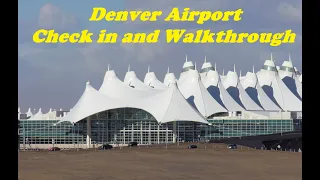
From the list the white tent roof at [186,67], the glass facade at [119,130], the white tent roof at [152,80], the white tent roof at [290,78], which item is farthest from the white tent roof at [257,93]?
the glass facade at [119,130]

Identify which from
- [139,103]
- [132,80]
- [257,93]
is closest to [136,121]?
[139,103]

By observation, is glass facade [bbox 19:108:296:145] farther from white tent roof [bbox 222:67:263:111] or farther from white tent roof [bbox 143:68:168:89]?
white tent roof [bbox 143:68:168:89]

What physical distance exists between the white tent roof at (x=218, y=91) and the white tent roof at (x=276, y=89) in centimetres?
1328

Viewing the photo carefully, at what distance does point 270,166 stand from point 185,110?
45818mm

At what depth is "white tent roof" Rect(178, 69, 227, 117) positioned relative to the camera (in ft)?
293

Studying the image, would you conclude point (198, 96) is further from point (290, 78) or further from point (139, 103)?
point (290, 78)

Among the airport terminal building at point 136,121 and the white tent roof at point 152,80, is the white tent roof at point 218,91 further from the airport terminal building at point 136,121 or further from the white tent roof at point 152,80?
the white tent roof at point 152,80

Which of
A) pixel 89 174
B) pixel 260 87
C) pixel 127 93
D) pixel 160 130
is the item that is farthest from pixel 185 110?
pixel 89 174

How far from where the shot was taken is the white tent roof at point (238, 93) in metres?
99.1

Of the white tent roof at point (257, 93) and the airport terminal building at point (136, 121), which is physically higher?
the white tent roof at point (257, 93)

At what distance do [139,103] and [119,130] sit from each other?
211 inches

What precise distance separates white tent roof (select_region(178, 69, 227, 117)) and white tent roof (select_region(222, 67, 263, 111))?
10.7m

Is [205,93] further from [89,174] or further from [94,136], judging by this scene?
→ [89,174]

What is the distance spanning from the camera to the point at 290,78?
390 ft
